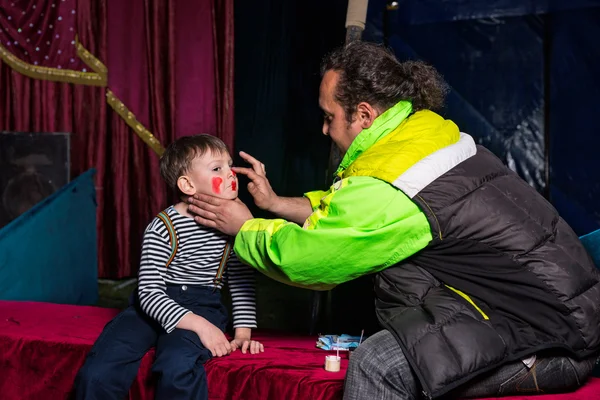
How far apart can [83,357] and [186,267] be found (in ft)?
1.40

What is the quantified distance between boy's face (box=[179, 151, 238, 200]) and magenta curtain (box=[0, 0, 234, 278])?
1.88 metres

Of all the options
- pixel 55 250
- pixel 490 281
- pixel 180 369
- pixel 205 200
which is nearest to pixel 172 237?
pixel 205 200

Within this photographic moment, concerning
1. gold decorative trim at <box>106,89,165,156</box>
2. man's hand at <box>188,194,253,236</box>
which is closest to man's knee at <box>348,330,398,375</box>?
man's hand at <box>188,194,253,236</box>

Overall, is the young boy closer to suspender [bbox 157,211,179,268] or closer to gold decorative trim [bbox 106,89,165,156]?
suspender [bbox 157,211,179,268]

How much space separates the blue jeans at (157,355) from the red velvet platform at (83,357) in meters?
0.05

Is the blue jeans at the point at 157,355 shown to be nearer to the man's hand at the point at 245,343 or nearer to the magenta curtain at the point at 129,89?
the man's hand at the point at 245,343

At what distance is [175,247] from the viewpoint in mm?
2346

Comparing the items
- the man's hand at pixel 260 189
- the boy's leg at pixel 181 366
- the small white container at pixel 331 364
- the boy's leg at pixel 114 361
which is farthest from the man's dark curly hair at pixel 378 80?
the boy's leg at pixel 114 361

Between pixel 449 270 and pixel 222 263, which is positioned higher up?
pixel 449 270

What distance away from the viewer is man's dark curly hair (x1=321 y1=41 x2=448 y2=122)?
7.30ft

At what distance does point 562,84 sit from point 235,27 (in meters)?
1.90

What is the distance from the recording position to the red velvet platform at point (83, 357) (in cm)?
202

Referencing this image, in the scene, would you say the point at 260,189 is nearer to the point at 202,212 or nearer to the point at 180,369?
the point at 202,212

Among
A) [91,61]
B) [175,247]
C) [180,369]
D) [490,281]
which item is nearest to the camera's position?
[490,281]
